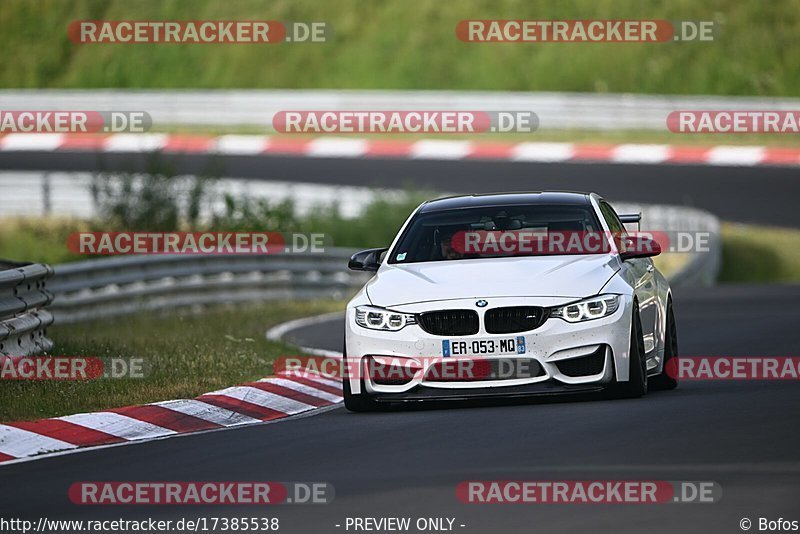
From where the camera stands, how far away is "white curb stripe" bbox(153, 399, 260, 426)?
39.1 feet

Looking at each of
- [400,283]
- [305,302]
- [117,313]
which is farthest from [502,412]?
[305,302]

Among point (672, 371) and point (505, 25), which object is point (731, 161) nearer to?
point (505, 25)

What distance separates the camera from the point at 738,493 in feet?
26.7

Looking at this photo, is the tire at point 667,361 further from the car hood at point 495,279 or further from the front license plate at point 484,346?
the front license plate at point 484,346

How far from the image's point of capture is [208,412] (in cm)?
1202

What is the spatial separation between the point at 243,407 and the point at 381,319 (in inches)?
53.5

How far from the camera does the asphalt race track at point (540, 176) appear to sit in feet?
114

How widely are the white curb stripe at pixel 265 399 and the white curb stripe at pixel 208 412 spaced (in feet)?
1.66

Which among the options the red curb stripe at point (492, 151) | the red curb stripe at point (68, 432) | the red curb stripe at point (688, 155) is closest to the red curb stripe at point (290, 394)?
the red curb stripe at point (68, 432)

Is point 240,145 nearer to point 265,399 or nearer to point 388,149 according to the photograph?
point 388,149

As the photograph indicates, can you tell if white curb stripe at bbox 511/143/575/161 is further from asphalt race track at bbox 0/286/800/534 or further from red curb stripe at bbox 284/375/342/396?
asphalt race track at bbox 0/286/800/534

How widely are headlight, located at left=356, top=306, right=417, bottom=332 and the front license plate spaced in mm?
306

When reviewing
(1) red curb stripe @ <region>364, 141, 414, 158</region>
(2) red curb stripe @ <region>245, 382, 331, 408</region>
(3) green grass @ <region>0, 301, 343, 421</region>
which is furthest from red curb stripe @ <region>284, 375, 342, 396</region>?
(1) red curb stripe @ <region>364, 141, 414, 158</region>

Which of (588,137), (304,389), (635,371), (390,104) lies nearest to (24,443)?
(304,389)
